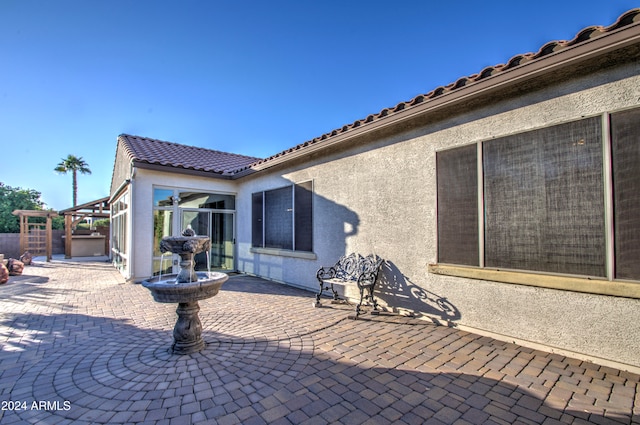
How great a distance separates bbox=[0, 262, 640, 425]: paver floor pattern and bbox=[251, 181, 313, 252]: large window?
106 inches

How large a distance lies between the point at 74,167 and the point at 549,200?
43.0m

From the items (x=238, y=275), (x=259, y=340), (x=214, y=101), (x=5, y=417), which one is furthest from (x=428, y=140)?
(x=214, y=101)

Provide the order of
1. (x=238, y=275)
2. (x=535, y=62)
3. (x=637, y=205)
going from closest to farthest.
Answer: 1. (x=637, y=205)
2. (x=535, y=62)
3. (x=238, y=275)

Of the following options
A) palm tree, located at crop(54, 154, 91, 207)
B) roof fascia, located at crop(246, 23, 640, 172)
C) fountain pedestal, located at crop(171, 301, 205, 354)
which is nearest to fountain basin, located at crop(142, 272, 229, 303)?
fountain pedestal, located at crop(171, 301, 205, 354)

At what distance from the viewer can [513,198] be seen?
12.6ft

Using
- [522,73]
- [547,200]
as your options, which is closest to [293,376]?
[547,200]

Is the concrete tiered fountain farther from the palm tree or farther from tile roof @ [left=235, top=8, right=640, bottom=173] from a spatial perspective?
the palm tree

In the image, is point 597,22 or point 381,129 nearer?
point 597,22

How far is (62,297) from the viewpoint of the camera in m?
6.84

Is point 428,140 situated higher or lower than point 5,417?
higher

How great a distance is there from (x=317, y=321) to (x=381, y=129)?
3784 millimetres

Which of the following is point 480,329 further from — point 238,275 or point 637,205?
point 238,275

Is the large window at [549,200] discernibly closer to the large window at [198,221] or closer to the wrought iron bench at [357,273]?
the wrought iron bench at [357,273]

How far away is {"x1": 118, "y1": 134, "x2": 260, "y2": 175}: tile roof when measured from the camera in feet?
29.0
